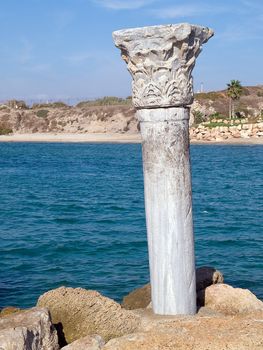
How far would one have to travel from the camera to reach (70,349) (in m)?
4.88

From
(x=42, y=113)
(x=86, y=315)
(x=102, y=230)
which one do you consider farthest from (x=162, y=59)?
(x=42, y=113)

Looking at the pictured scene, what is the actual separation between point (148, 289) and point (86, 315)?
6.55 ft

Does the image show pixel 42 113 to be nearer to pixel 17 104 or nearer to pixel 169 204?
pixel 17 104

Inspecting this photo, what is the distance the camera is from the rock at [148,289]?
7660mm

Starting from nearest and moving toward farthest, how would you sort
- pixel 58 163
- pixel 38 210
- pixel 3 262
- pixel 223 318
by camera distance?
pixel 223 318 → pixel 3 262 → pixel 38 210 → pixel 58 163

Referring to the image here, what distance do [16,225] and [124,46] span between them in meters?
10.8

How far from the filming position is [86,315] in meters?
5.84

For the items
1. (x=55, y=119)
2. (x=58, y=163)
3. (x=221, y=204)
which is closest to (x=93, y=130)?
(x=55, y=119)

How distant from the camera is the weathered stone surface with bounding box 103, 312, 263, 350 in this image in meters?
4.45

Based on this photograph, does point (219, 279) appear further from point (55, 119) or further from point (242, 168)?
point (55, 119)

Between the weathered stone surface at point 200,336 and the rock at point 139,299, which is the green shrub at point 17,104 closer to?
the rock at point 139,299

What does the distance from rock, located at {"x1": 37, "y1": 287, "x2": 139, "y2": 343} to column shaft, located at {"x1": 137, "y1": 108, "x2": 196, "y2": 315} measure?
767 mm

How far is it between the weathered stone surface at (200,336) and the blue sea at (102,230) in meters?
5.02

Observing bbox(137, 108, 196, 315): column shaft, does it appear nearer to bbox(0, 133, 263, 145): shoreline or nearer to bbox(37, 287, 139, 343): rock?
bbox(37, 287, 139, 343): rock
